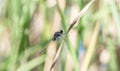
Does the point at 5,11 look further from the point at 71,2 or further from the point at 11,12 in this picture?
the point at 71,2

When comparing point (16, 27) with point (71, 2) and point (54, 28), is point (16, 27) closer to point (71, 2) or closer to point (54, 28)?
point (54, 28)

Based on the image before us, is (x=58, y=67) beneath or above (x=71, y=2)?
beneath

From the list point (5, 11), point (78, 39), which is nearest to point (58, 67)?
point (78, 39)

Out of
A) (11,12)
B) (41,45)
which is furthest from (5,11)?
(41,45)

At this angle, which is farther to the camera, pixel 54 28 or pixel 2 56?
pixel 2 56

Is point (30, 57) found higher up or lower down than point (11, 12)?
lower down

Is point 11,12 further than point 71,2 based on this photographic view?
No
